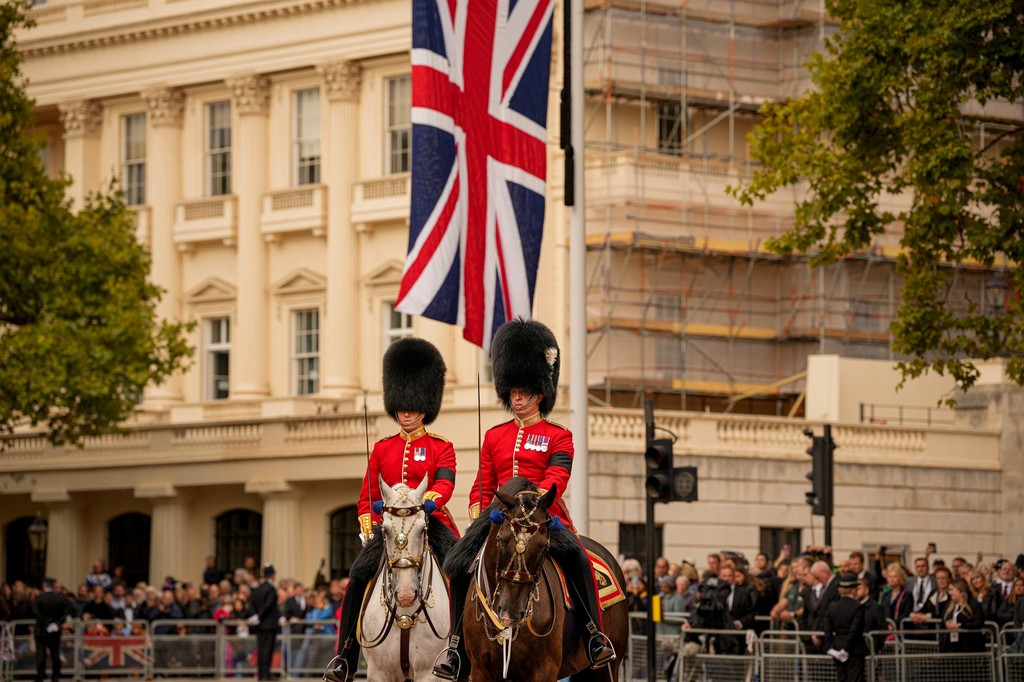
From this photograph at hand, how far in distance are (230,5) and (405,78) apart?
5.29m

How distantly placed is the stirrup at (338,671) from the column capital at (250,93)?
40522 mm

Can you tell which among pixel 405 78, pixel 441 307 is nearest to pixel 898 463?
pixel 405 78

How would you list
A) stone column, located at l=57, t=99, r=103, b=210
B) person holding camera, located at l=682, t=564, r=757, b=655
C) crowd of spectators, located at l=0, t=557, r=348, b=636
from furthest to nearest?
1. stone column, located at l=57, t=99, r=103, b=210
2. crowd of spectators, located at l=0, t=557, r=348, b=636
3. person holding camera, located at l=682, t=564, r=757, b=655

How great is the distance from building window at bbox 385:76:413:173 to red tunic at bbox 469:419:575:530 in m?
37.6

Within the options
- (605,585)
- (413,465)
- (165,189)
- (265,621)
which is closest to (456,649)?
(605,585)

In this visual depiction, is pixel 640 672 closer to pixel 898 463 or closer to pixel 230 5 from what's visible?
pixel 898 463

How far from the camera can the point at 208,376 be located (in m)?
58.1

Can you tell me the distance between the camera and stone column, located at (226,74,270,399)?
56750 millimetres

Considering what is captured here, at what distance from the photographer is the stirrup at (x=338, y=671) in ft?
57.4

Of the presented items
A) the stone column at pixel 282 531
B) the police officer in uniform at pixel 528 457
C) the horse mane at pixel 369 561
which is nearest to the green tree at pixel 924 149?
the police officer in uniform at pixel 528 457

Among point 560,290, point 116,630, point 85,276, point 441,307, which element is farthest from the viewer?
point 560,290

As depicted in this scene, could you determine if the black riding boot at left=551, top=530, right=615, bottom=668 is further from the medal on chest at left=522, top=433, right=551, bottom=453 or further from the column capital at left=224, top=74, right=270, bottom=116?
the column capital at left=224, top=74, right=270, bottom=116

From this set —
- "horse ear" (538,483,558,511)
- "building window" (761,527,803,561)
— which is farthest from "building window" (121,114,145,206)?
"horse ear" (538,483,558,511)

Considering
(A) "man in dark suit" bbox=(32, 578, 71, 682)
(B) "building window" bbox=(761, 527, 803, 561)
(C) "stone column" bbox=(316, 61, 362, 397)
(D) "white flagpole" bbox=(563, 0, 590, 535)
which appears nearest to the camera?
(D) "white flagpole" bbox=(563, 0, 590, 535)
